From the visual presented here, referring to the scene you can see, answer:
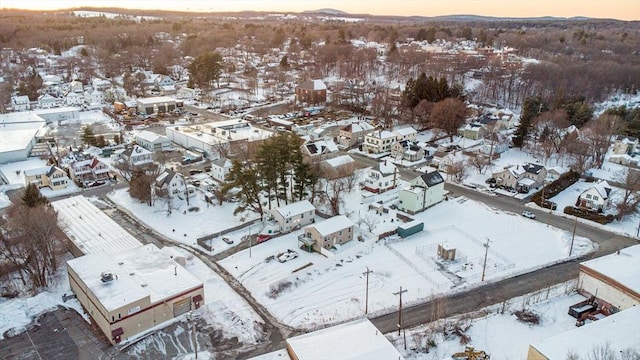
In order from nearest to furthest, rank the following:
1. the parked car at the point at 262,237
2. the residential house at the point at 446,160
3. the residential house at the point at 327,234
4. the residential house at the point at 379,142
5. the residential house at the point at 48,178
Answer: the residential house at the point at 327,234, the parked car at the point at 262,237, the residential house at the point at 48,178, the residential house at the point at 446,160, the residential house at the point at 379,142

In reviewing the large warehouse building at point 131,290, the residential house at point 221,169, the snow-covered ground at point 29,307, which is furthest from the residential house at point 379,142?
the snow-covered ground at point 29,307

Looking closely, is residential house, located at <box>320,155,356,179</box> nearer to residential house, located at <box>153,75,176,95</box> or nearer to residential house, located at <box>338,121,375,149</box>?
residential house, located at <box>338,121,375,149</box>

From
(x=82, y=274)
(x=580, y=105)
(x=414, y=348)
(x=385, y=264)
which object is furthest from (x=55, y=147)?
(x=580, y=105)

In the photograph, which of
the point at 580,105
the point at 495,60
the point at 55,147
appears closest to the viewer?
the point at 55,147

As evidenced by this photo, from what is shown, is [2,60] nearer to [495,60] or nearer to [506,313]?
[495,60]

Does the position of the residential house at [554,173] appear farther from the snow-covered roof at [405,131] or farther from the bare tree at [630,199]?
the snow-covered roof at [405,131]

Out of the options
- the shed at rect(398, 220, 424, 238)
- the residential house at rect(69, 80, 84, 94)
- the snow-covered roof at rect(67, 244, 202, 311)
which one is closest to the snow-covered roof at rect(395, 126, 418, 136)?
the shed at rect(398, 220, 424, 238)

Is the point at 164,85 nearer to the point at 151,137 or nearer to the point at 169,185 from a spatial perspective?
the point at 151,137
